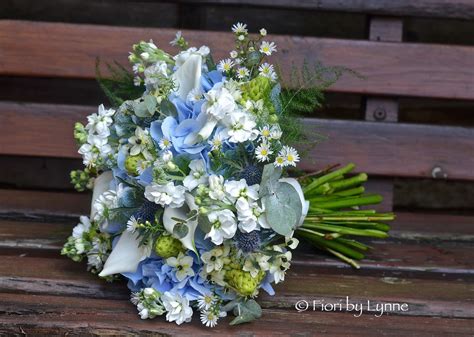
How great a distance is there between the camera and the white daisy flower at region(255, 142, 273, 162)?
132 cm

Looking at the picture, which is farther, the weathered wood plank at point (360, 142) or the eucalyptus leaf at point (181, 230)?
the weathered wood plank at point (360, 142)

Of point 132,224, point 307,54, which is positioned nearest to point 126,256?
point 132,224

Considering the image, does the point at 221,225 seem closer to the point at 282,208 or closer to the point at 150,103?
the point at 282,208

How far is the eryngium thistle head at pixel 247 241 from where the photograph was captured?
4.25ft

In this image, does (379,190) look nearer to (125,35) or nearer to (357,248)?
(357,248)

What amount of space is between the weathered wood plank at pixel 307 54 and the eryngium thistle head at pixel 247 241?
0.80 meters

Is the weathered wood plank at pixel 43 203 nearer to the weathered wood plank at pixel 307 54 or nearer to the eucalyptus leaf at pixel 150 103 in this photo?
the weathered wood plank at pixel 307 54

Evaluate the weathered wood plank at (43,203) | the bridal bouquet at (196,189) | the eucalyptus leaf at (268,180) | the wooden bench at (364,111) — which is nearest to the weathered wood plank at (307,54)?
the wooden bench at (364,111)

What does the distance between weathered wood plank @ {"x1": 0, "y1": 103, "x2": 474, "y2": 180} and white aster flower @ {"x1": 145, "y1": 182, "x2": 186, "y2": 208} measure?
2.72 ft

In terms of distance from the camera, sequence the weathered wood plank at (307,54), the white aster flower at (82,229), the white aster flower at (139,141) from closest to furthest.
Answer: the white aster flower at (139,141) < the white aster flower at (82,229) < the weathered wood plank at (307,54)

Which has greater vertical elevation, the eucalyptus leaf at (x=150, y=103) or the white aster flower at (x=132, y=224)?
the eucalyptus leaf at (x=150, y=103)

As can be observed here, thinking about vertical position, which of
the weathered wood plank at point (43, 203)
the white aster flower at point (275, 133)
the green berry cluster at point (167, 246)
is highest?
the white aster flower at point (275, 133)

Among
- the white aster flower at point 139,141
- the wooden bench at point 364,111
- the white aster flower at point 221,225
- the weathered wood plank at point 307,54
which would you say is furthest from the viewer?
the weathered wood plank at point 307,54

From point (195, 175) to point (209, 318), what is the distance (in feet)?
0.86
